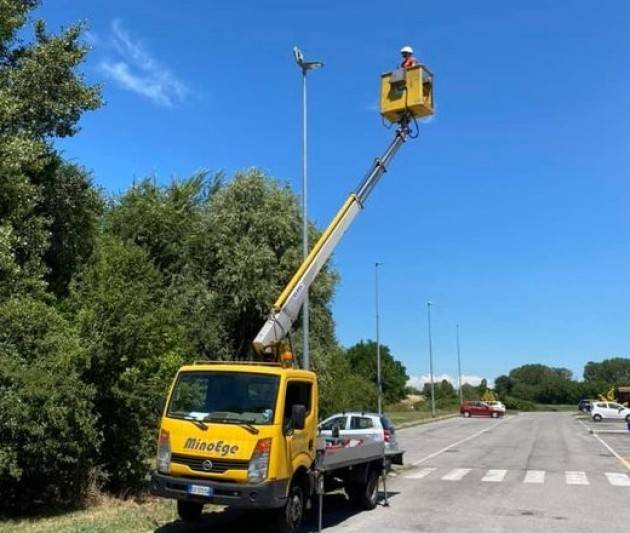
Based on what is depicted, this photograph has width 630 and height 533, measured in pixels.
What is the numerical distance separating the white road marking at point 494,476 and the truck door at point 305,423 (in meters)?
9.55

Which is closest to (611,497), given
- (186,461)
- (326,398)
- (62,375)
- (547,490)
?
(547,490)

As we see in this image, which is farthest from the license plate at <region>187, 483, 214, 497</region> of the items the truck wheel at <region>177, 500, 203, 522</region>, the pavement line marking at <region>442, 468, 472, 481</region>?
the pavement line marking at <region>442, 468, 472, 481</region>

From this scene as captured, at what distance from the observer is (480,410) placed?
257 ft

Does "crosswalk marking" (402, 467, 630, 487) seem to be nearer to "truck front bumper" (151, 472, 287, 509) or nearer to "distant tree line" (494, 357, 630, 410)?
"truck front bumper" (151, 472, 287, 509)

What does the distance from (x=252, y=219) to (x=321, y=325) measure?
5.77 metres

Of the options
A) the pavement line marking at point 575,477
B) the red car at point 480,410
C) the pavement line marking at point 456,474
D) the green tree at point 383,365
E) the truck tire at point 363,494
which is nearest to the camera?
the truck tire at point 363,494

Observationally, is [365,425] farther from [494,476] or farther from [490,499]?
[490,499]

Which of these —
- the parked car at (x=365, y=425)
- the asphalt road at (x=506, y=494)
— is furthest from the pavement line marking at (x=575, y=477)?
the parked car at (x=365, y=425)

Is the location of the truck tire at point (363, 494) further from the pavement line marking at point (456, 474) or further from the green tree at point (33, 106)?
the green tree at point (33, 106)

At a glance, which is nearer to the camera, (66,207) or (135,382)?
(135,382)

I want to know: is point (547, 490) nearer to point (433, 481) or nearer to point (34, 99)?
point (433, 481)

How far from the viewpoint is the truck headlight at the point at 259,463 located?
32.0 ft

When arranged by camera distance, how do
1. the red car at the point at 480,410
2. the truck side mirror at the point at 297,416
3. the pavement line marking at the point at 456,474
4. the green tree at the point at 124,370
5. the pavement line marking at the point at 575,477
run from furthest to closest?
the red car at the point at 480,410
the pavement line marking at the point at 456,474
the pavement line marking at the point at 575,477
the green tree at the point at 124,370
the truck side mirror at the point at 297,416

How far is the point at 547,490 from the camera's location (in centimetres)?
1723
